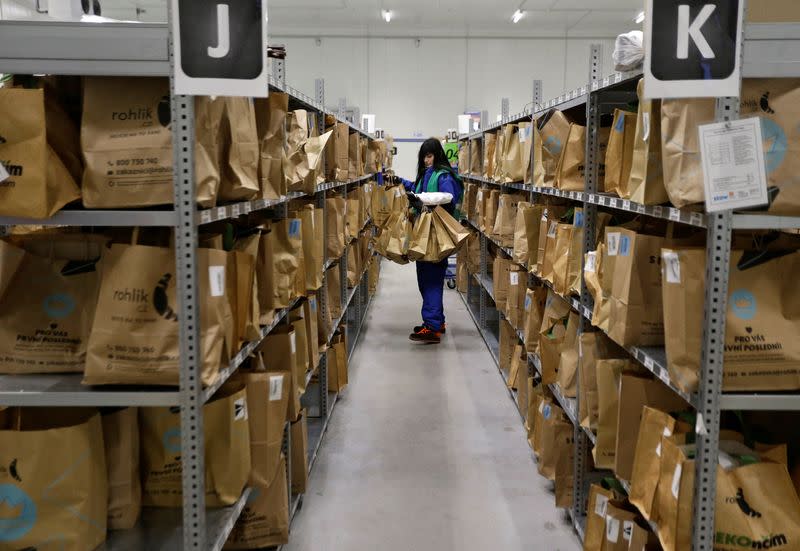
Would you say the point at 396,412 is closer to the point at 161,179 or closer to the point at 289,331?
the point at 289,331

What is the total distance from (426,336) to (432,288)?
0.48m

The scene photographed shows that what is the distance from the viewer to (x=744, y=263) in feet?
6.00

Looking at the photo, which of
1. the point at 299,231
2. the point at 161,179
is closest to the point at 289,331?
the point at 299,231

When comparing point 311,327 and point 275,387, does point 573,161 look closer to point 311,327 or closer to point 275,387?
point 311,327

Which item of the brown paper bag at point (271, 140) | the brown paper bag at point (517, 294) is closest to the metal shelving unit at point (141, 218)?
the brown paper bag at point (271, 140)

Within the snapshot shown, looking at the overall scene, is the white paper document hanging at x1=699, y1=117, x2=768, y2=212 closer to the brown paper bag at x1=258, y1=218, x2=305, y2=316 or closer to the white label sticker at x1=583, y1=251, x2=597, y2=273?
the white label sticker at x1=583, y1=251, x2=597, y2=273

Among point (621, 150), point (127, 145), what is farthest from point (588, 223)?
point (127, 145)

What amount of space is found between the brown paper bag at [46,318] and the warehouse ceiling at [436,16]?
1056 centimetres

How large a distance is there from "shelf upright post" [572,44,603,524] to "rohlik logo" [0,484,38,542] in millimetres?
2081

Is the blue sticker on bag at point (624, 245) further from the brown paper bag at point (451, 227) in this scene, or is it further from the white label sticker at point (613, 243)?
the brown paper bag at point (451, 227)

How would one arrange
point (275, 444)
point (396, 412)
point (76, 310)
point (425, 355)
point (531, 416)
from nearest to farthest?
1. point (76, 310)
2. point (275, 444)
3. point (531, 416)
4. point (396, 412)
5. point (425, 355)

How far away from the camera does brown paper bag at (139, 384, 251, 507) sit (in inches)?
81.6

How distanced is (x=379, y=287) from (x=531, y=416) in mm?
6282

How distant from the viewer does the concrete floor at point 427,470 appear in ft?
10.3
